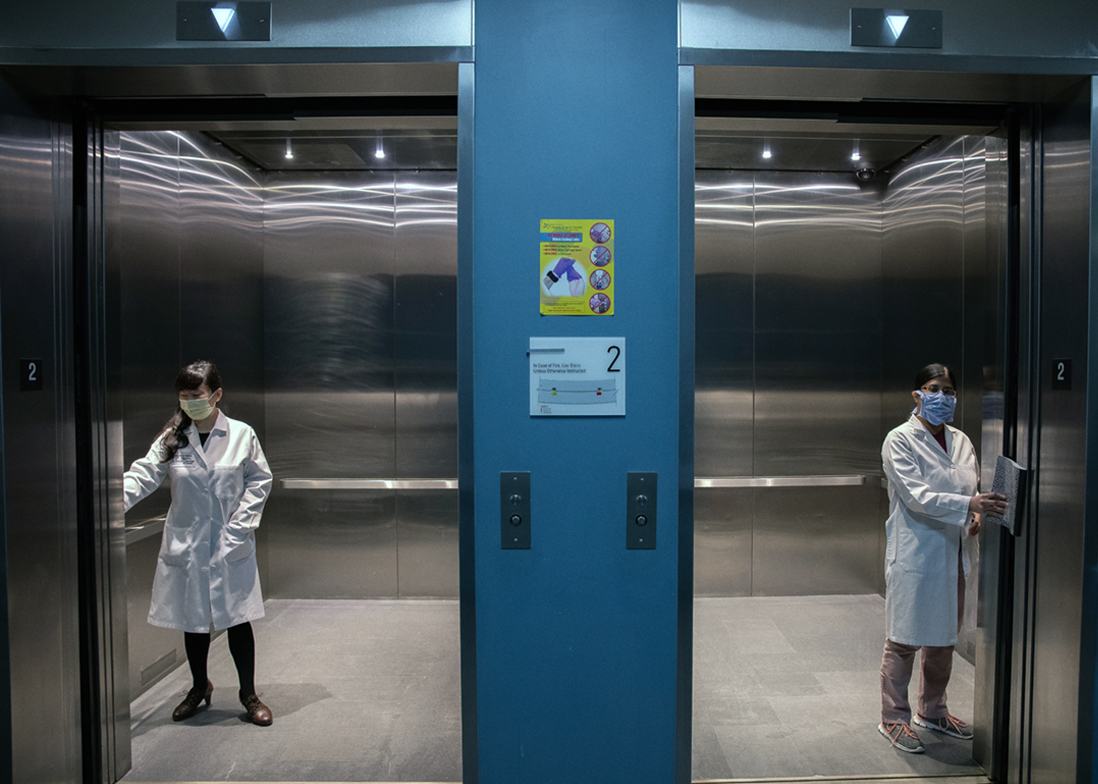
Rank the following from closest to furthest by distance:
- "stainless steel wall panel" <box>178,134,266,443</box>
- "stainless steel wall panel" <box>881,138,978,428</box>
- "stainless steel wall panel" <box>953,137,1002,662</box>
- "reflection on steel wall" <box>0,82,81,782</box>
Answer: "reflection on steel wall" <box>0,82,81,782</box>, "stainless steel wall panel" <box>953,137,1002,662</box>, "stainless steel wall panel" <box>178,134,266,443</box>, "stainless steel wall panel" <box>881,138,978,428</box>

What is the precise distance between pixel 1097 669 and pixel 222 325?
4.76 m

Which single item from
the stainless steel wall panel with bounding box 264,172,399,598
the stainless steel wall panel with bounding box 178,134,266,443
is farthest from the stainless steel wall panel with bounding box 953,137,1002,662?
the stainless steel wall panel with bounding box 178,134,266,443

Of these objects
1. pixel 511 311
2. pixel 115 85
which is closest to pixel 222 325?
pixel 115 85

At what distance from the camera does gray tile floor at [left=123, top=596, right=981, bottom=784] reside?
2586 millimetres

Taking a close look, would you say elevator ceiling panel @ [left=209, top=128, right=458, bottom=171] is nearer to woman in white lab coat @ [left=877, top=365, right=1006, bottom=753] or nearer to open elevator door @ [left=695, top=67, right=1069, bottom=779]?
open elevator door @ [left=695, top=67, right=1069, bottom=779]

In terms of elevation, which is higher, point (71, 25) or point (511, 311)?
point (71, 25)

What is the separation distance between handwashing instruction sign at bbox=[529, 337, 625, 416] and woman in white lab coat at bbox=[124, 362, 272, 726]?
66.3 inches

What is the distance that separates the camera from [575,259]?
1991 millimetres

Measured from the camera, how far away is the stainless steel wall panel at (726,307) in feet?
14.4

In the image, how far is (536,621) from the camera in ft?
6.70

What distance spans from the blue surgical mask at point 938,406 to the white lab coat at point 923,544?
0.24ft

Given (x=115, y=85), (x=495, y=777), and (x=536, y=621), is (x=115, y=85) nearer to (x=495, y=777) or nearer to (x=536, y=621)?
(x=536, y=621)

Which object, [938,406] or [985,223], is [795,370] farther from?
[985,223]

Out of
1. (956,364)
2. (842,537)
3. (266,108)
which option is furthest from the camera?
(842,537)
